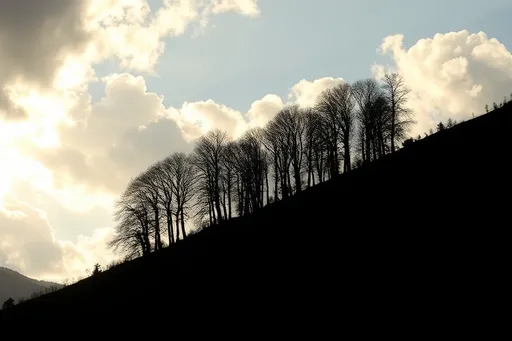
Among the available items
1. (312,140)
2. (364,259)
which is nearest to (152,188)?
(312,140)

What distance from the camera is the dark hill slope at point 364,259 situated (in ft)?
41.9

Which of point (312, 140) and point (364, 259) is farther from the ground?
point (312, 140)

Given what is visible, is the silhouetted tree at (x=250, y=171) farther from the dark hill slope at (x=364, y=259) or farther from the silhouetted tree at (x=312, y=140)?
the dark hill slope at (x=364, y=259)

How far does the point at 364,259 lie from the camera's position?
1631cm

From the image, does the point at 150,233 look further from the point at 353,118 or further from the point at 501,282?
the point at 501,282

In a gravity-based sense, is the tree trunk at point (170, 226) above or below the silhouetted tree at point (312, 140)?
below

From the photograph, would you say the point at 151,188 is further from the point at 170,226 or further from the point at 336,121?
the point at 336,121

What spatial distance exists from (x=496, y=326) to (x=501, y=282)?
1.74m

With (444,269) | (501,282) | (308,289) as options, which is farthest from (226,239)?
(501,282)

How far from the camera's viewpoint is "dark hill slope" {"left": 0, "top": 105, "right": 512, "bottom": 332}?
12.8 m

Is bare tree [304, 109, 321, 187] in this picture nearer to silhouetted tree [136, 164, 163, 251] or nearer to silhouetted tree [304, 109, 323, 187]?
silhouetted tree [304, 109, 323, 187]

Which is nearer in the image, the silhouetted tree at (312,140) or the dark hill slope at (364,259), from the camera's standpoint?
the dark hill slope at (364,259)

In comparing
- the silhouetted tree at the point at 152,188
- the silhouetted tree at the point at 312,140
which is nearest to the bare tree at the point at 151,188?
the silhouetted tree at the point at 152,188

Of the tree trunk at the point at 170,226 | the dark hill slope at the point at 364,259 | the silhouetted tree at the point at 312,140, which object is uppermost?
the silhouetted tree at the point at 312,140
